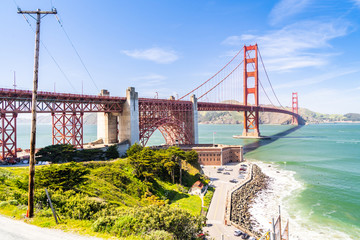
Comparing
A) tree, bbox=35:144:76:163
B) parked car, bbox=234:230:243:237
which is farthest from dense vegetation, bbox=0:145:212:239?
parked car, bbox=234:230:243:237

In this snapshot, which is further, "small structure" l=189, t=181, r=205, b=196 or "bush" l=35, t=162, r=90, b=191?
"small structure" l=189, t=181, r=205, b=196

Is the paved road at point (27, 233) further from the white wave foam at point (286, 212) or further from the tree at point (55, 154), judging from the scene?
the tree at point (55, 154)

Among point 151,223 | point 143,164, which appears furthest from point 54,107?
point 151,223

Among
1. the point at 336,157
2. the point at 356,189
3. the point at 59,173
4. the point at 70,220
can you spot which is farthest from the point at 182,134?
the point at 70,220

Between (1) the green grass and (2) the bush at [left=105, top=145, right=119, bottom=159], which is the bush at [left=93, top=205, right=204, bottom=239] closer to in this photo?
(1) the green grass

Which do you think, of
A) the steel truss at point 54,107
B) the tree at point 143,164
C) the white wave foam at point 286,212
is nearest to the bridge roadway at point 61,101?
the steel truss at point 54,107

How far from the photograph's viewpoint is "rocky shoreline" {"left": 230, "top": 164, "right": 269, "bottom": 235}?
28.0 m

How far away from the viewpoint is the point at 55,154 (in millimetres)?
32969

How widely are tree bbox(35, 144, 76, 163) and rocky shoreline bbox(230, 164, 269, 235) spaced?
958 inches

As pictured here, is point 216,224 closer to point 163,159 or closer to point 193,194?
point 193,194

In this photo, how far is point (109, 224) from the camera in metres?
11.4

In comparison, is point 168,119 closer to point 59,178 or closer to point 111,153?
point 111,153

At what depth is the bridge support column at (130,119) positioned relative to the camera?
45.3 metres

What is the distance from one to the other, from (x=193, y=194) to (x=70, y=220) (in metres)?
23.9
